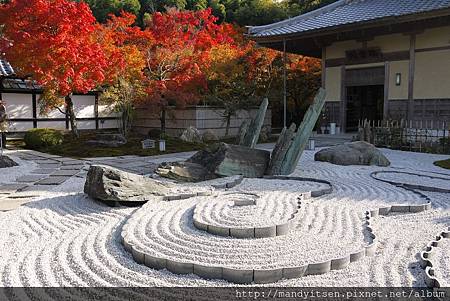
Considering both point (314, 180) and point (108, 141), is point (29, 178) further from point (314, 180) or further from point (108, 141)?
point (314, 180)

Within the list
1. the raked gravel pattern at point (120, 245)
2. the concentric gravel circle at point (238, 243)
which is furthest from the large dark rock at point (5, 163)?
the concentric gravel circle at point (238, 243)

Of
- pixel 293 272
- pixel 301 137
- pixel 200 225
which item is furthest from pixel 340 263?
pixel 301 137

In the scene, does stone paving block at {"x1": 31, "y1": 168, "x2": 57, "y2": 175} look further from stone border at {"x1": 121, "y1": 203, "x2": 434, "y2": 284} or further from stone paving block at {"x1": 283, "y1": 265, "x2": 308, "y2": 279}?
stone paving block at {"x1": 283, "y1": 265, "x2": 308, "y2": 279}

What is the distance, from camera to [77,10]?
12500mm

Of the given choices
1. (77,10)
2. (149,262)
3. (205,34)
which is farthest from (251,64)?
(149,262)

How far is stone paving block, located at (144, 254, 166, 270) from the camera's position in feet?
12.7

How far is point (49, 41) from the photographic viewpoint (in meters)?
11.8

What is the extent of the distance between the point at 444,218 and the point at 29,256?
17.4 feet

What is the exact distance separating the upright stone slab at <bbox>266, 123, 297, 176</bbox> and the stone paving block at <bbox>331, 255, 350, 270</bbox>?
5.11m

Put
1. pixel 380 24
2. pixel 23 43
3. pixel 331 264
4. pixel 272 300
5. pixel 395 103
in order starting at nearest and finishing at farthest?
pixel 272 300, pixel 331 264, pixel 23 43, pixel 380 24, pixel 395 103

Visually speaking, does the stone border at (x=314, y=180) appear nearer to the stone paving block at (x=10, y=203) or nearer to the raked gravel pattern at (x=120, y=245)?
the raked gravel pattern at (x=120, y=245)

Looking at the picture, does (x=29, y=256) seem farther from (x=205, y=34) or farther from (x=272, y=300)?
(x=205, y=34)

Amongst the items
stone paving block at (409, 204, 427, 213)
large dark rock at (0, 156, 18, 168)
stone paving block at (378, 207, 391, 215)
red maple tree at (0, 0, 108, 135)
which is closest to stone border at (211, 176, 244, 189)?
stone paving block at (378, 207, 391, 215)

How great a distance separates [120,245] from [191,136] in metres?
11.7
